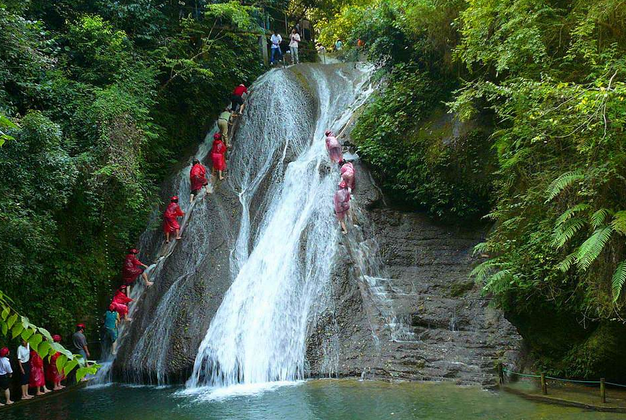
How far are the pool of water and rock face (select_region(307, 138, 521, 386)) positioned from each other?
2.29ft

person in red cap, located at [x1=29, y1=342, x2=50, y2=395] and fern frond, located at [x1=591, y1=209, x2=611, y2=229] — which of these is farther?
person in red cap, located at [x1=29, y1=342, x2=50, y2=395]

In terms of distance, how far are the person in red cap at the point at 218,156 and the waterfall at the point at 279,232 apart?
0.39 metres

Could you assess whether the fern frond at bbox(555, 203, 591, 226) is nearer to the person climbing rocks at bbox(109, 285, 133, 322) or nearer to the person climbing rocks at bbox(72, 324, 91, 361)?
the person climbing rocks at bbox(72, 324, 91, 361)

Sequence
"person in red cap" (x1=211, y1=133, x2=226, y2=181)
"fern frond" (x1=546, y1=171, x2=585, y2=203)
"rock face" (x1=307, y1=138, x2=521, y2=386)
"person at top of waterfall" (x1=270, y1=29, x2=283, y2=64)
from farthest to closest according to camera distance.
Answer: "person at top of waterfall" (x1=270, y1=29, x2=283, y2=64)
"person in red cap" (x1=211, y1=133, x2=226, y2=181)
"rock face" (x1=307, y1=138, x2=521, y2=386)
"fern frond" (x1=546, y1=171, x2=585, y2=203)

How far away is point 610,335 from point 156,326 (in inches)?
397

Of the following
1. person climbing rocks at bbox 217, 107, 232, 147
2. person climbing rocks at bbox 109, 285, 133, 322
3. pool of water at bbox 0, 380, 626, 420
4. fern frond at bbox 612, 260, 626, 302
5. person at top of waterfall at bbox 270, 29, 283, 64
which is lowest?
pool of water at bbox 0, 380, 626, 420

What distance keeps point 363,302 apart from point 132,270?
6.64 m

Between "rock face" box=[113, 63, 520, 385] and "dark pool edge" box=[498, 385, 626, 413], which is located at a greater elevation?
"rock face" box=[113, 63, 520, 385]

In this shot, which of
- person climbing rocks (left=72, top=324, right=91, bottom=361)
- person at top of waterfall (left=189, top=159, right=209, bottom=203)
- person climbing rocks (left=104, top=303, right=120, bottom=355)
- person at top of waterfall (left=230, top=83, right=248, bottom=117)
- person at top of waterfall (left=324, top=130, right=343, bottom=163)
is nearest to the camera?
person climbing rocks (left=72, top=324, right=91, bottom=361)

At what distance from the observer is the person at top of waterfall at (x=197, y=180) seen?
18516 mm

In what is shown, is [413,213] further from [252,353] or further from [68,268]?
[68,268]

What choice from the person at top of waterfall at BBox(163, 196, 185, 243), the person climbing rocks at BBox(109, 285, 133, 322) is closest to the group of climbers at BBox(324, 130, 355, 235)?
the person at top of waterfall at BBox(163, 196, 185, 243)

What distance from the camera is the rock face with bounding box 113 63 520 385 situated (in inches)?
501

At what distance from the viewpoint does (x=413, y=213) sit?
1712 cm
